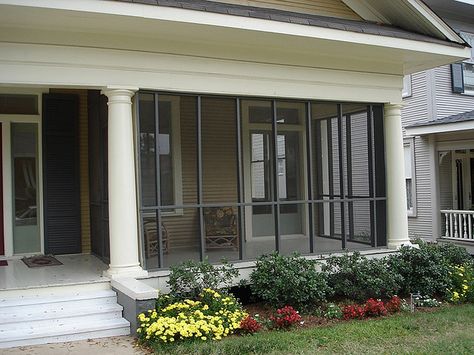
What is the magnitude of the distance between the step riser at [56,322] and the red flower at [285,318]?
193 centimetres

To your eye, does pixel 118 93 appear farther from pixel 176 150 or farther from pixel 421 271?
pixel 421 271

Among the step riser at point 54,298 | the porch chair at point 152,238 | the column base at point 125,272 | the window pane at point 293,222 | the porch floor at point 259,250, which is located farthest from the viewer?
the window pane at point 293,222

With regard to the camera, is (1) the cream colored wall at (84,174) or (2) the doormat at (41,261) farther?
(1) the cream colored wall at (84,174)

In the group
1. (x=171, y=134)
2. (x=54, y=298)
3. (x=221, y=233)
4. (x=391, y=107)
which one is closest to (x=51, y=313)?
(x=54, y=298)

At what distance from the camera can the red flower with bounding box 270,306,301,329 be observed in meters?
6.38

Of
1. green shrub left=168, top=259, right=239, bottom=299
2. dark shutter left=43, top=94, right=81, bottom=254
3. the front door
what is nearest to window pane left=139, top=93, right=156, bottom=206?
dark shutter left=43, top=94, right=81, bottom=254

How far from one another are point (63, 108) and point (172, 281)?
4247 mm

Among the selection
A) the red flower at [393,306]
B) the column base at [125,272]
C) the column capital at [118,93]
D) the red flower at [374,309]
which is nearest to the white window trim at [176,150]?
the column capital at [118,93]

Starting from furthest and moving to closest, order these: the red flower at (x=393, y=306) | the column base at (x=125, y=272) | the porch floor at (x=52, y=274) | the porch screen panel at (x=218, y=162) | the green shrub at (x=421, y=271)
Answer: the porch screen panel at (x=218, y=162) → the green shrub at (x=421, y=271) → the red flower at (x=393, y=306) → the column base at (x=125, y=272) → the porch floor at (x=52, y=274)

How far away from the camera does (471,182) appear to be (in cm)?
1478

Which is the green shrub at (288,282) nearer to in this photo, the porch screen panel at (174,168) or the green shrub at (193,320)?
the green shrub at (193,320)

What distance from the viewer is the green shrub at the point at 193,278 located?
21.9 feet

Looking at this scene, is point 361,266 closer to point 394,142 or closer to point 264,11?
point 394,142

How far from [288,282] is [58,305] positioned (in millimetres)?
2952
